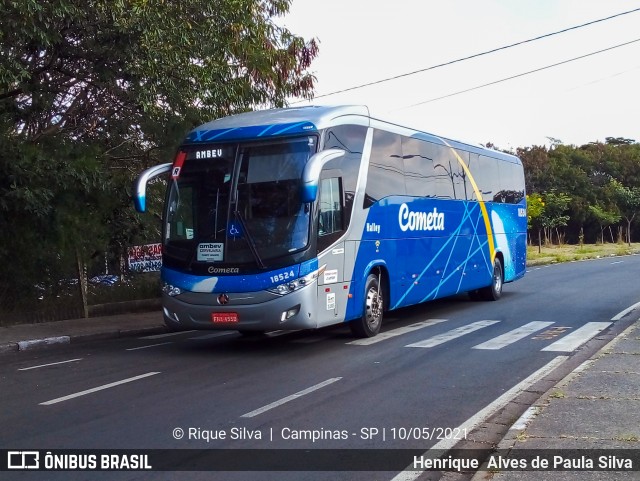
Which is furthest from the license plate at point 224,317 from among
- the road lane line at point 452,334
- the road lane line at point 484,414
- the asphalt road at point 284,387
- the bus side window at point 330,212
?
the road lane line at point 484,414

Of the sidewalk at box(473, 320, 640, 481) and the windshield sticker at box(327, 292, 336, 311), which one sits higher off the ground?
the windshield sticker at box(327, 292, 336, 311)

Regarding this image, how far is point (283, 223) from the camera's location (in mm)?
11320

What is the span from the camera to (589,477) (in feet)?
17.7

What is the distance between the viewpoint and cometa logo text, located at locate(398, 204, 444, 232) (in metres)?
14.5

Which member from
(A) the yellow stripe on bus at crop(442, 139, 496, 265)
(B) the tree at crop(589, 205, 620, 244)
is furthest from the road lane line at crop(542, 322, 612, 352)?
(B) the tree at crop(589, 205, 620, 244)

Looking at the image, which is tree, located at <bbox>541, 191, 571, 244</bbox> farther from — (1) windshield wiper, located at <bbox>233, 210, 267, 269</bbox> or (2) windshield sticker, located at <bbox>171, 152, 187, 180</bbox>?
(1) windshield wiper, located at <bbox>233, 210, 267, 269</bbox>

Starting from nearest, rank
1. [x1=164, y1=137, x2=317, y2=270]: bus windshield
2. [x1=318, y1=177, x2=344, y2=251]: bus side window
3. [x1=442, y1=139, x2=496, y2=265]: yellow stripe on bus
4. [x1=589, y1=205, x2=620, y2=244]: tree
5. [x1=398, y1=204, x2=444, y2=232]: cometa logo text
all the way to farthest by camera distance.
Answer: [x1=164, y1=137, x2=317, y2=270]: bus windshield, [x1=318, y1=177, x2=344, y2=251]: bus side window, [x1=398, y1=204, x2=444, y2=232]: cometa logo text, [x1=442, y1=139, x2=496, y2=265]: yellow stripe on bus, [x1=589, y1=205, x2=620, y2=244]: tree

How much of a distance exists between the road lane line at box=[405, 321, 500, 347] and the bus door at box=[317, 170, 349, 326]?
1.47 meters

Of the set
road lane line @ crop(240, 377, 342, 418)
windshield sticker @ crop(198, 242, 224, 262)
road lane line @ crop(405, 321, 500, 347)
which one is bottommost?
road lane line @ crop(240, 377, 342, 418)

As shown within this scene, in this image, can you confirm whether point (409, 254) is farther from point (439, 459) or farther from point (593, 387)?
point (439, 459)

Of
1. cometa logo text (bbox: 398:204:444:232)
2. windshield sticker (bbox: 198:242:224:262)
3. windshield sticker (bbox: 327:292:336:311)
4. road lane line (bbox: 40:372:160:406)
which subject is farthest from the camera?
cometa logo text (bbox: 398:204:444:232)

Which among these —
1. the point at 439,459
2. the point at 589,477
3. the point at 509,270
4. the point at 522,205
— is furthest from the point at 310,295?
the point at 522,205

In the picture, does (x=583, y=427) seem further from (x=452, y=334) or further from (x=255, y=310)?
(x=452, y=334)

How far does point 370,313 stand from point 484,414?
553 cm
